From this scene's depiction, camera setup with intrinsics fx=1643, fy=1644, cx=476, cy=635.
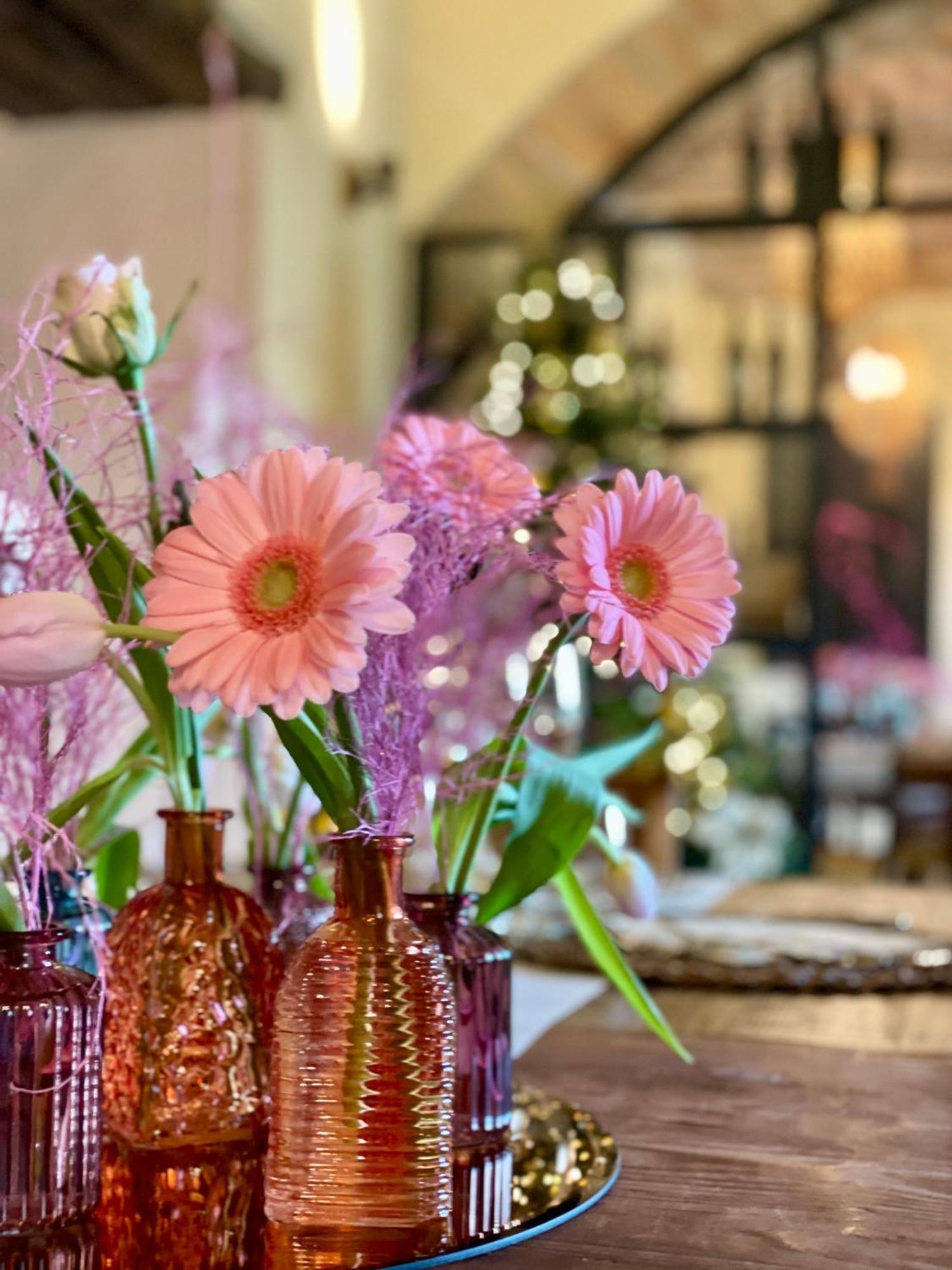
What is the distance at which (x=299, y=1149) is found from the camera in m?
0.51

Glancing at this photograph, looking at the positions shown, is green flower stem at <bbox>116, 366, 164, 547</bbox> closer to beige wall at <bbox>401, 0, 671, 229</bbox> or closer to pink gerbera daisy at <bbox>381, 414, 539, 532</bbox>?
pink gerbera daisy at <bbox>381, 414, 539, 532</bbox>

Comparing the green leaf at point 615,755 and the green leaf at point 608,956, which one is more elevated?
the green leaf at point 615,755

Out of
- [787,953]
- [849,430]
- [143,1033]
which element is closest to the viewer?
[143,1033]

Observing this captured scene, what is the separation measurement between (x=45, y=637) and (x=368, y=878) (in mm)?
135

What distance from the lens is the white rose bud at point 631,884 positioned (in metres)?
0.76

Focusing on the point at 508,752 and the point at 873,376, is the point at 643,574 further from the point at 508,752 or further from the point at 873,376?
the point at 873,376

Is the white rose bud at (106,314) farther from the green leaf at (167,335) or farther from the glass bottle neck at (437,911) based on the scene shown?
the glass bottle neck at (437,911)

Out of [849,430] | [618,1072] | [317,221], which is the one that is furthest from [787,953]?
[849,430]

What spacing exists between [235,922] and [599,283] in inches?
158

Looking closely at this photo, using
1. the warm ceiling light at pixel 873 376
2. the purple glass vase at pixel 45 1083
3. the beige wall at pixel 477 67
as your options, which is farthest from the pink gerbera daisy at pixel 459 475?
the warm ceiling light at pixel 873 376

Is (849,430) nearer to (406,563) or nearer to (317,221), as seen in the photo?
(317,221)

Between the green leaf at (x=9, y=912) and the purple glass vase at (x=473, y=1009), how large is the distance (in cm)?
15

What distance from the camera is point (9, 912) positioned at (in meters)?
0.53

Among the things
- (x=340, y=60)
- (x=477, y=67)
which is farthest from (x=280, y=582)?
(x=477, y=67)
